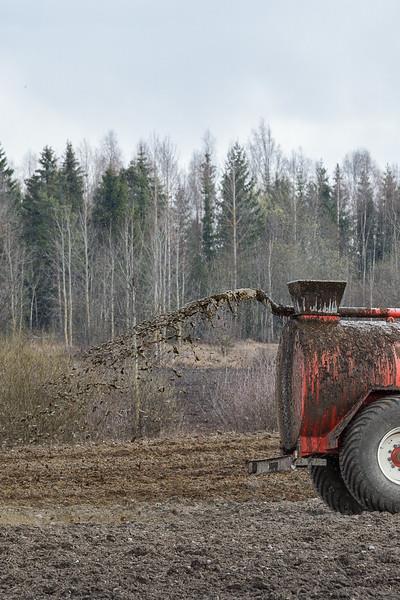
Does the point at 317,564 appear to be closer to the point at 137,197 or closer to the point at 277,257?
the point at 277,257

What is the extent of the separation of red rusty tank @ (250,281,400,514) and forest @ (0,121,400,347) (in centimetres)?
2630

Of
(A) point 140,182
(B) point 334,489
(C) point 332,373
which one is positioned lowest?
(B) point 334,489

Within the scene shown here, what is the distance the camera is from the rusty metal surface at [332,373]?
679 cm

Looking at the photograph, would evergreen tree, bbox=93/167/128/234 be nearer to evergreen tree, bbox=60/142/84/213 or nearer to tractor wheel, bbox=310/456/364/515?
evergreen tree, bbox=60/142/84/213

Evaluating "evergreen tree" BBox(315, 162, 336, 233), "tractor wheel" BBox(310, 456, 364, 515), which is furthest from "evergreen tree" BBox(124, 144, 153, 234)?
"tractor wheel" BBox(310, 456, 364, 515)

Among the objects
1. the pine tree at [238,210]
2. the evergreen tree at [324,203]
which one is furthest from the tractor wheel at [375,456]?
the evergreen tree at [324,203]

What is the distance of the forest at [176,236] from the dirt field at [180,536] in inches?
894

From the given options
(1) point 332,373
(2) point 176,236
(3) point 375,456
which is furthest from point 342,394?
(2) point 176,236

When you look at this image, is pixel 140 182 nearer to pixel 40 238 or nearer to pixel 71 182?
pixel 71 182

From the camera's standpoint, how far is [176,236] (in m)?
43.8

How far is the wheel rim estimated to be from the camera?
667 centimetres

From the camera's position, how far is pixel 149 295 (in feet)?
118

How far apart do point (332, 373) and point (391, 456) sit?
80 cm

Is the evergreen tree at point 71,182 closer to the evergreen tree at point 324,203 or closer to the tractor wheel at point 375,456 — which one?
the evergreen tree at point 324,203
